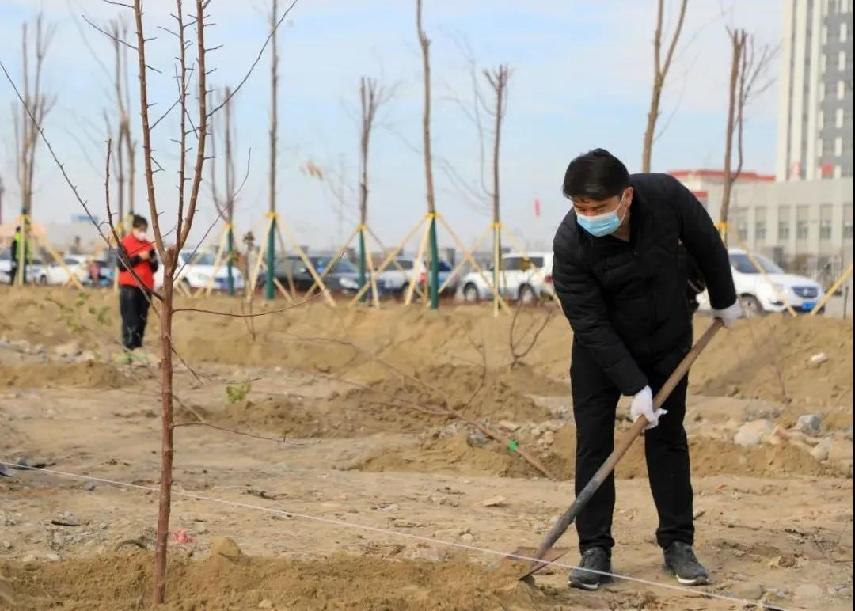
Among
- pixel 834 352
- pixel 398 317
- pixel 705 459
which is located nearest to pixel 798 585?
pixel 705 459

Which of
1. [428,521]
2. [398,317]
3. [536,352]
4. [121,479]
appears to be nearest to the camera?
[428,521]

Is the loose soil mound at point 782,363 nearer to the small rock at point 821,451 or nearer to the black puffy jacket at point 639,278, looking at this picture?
the small rock at point 821,451

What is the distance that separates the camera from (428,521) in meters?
5.32

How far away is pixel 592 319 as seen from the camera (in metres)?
4.24

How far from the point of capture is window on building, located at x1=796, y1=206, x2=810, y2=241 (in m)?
69.4

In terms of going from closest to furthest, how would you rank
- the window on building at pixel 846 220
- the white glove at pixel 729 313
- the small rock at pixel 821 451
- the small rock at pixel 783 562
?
the white glove at pixel 729 313 < the small rock at pixel 783 562 < the small rock at pixel 821 451 < the window on building at pixel 846 220

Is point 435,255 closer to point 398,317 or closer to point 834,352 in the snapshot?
point 398,317

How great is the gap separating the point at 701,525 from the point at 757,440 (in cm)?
286

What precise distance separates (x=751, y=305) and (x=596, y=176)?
1549 cm

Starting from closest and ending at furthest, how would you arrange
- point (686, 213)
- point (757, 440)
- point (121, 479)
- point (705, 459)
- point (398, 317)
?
1. point (686, 213)
2. point (121, 479)
3. point (705, 459)
4. point (757, 440)
5. point (398, 317)

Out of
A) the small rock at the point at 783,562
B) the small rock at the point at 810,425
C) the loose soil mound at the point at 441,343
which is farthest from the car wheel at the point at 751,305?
the small rock at the point at 783,562

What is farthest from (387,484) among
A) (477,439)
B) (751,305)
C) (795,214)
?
Result: (795,214)

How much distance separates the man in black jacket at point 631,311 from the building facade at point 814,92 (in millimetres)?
86352

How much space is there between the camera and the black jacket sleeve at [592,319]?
13.8 feet
